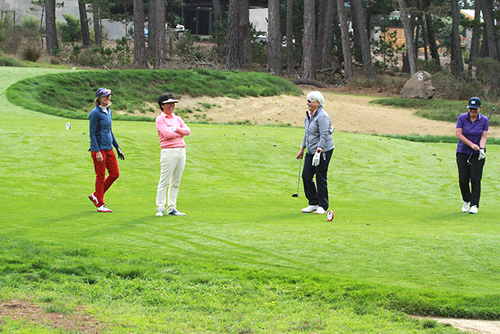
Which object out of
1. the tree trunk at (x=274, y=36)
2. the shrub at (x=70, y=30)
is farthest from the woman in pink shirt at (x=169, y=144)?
the shrub at (x=70, y=30)

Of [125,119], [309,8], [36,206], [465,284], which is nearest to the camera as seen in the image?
[465,284]

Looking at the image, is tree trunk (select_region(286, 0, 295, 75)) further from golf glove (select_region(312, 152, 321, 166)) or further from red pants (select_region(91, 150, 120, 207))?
red pants (select_region(91, 150, 120, 207))

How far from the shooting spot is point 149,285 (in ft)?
22.0

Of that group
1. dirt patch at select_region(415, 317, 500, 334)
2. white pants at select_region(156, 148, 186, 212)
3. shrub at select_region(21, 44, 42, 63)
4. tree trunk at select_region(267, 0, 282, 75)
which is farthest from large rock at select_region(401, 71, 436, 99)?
dirt patch at select_region(415, 317, 500, 334)

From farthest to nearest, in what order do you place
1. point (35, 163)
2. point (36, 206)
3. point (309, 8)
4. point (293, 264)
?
point (309, 8) < point (35, 163) < point (36, 206) < point (293, 264)

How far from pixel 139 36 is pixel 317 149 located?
34199 millimetres

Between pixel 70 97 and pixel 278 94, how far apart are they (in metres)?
10.7

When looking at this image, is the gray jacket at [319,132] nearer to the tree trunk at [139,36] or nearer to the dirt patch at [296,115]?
the dirt patch at [296,115]

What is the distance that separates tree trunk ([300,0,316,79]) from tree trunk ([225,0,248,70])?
13.1ft

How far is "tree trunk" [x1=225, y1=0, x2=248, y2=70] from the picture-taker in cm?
4159

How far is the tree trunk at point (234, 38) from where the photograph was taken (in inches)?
1638

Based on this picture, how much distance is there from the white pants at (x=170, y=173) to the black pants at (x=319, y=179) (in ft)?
6.97

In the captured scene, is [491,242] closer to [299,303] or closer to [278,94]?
[299,303]

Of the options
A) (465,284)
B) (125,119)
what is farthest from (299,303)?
(125,119)
